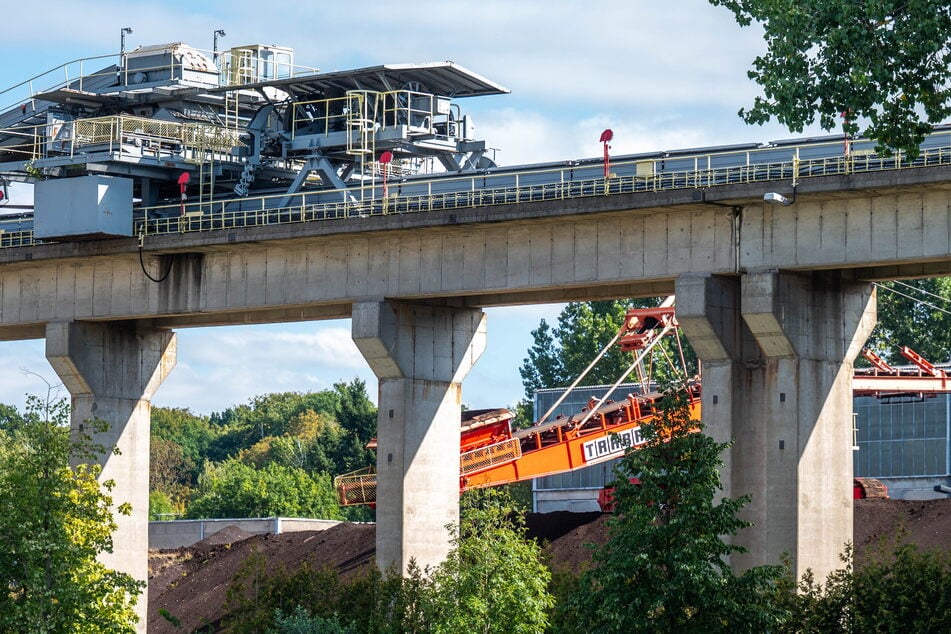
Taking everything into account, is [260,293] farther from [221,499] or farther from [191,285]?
[221,499]

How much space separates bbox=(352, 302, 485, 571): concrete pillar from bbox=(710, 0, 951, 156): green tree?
20.6m

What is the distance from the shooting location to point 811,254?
42312mm

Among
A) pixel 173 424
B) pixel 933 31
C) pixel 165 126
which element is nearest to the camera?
pixel 933 31

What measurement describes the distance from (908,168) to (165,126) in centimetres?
2605

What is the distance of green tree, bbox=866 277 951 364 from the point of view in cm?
10144

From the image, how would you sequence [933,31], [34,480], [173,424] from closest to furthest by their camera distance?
[933,31]
[34,480]
[173,424]

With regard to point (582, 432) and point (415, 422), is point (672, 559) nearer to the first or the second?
point (415, 422)

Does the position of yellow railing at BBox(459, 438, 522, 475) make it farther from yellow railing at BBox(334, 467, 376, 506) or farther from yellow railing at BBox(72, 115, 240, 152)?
yellow railing at BBox(72, 115, 240, 152)

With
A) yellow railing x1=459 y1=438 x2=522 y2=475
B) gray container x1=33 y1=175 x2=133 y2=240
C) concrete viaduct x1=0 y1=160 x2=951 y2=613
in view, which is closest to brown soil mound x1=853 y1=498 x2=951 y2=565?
concrete viaduct x1=0 y1=160 x2=951 y2=613

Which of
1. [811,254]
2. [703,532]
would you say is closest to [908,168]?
[811,254]

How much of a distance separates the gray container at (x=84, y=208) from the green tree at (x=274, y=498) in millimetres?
50788

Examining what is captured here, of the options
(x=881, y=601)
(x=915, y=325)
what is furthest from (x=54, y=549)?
(x=915, y=325)

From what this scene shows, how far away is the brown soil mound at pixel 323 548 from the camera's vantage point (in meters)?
54.2

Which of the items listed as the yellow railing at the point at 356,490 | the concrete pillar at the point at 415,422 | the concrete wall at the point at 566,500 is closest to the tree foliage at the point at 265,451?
the concrete wall at the point at 566,500
